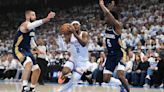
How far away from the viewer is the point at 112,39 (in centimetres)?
1111

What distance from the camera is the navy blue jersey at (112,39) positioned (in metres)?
11.1

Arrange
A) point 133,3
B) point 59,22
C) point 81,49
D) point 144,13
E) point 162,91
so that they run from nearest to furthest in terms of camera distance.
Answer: point 81,49
point 162,91
point 144,13
point 133,3
point 59,22

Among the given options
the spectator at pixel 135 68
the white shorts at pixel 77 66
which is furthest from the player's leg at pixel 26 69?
the spectator at pixel 135 68

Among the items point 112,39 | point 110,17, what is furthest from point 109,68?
point 110,17

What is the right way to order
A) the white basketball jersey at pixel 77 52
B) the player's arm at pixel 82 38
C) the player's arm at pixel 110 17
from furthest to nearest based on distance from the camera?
the player's arm at pixel 110 17 → the white basketball jersey at pixel 77 52 → the player's arm at pixel 82 38

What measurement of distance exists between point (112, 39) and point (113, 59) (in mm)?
498

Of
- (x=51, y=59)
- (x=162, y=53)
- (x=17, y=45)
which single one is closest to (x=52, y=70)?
(x=51, y=59)

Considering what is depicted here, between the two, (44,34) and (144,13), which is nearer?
(144,13)

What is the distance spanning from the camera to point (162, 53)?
17.0 metres

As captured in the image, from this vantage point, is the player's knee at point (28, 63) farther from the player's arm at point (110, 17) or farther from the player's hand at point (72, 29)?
the player's arm at point (110, 17)

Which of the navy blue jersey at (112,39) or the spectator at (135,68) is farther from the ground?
the navy blue jersey at (112,39)

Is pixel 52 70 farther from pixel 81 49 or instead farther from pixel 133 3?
pixel 81 49

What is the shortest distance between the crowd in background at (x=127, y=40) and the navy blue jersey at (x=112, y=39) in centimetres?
172

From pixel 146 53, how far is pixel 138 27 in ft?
14.5
